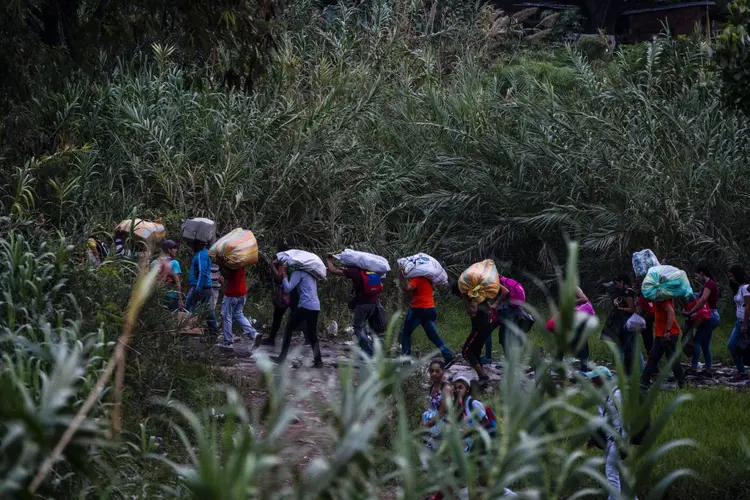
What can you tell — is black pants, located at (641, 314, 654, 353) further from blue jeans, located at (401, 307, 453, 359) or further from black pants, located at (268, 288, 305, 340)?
black pants, located at (268, 288, 305, 340)

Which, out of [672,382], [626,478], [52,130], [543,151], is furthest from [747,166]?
[626,478]

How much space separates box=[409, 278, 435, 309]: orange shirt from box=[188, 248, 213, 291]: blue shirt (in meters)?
2.38

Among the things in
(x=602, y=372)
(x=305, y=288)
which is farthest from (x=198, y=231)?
(x=602, y=372)

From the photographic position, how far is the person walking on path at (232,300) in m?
12.9

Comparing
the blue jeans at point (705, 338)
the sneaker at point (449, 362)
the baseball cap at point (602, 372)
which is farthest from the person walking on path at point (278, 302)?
the baseball cap at point (602, 372)

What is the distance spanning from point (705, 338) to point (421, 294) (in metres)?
3.20

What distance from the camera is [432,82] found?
20031 millimetres

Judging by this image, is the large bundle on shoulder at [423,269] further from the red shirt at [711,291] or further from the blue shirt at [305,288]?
the red shirt at [711,291]

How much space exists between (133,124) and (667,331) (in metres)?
8.37

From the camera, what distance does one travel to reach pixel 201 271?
42.0ft

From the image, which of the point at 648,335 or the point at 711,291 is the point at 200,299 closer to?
the point at 648,335

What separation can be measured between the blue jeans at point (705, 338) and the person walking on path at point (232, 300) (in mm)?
5163

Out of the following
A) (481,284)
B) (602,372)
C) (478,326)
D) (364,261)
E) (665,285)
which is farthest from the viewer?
(364,261)

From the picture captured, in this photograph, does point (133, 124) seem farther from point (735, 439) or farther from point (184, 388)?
point (735, 439)
